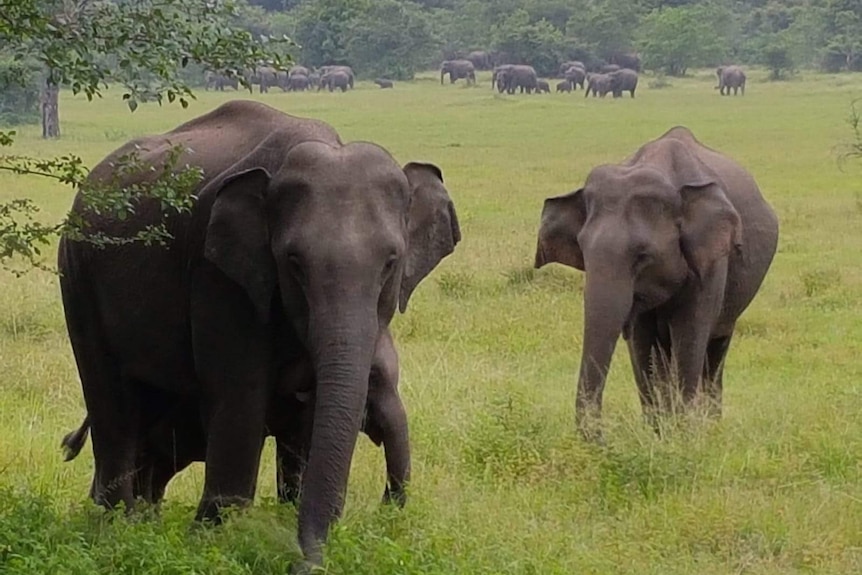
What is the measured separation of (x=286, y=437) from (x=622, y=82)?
58.6 metres

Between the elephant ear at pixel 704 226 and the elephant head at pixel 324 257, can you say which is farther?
the elephant ear at pixel 704 226

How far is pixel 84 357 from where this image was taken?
21.0 ft

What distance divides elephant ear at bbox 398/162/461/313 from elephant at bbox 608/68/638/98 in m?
58.2

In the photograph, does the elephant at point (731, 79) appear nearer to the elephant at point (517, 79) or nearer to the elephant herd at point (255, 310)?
the elephant at point (517, 79)

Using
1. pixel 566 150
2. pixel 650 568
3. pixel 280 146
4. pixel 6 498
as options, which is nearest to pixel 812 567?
pixel 650 568

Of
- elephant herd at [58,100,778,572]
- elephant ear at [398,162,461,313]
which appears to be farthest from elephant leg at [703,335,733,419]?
elephant ear at [398,162,461,313]

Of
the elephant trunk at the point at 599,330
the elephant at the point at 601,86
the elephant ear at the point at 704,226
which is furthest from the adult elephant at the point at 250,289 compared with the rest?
the elephant at the point at 601,86

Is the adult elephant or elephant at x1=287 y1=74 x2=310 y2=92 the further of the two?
elephant at x1=287 y1=74 x2=310 y2=92

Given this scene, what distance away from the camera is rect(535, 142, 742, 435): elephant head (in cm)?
818

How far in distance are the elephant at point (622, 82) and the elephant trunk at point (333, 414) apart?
194 feet

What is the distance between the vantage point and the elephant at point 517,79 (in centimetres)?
6725

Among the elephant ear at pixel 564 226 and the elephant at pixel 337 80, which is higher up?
the elephant ear at pixel 564 226

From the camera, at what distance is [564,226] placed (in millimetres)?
8984

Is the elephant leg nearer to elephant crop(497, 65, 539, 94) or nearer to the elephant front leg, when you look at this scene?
the elephant front leg
